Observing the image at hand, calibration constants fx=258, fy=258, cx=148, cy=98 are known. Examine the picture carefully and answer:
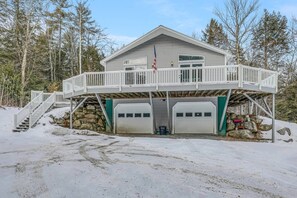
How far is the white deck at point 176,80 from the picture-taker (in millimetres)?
12781

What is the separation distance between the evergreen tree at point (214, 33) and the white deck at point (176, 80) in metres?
16.2

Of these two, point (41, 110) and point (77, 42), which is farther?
point (77, 42)

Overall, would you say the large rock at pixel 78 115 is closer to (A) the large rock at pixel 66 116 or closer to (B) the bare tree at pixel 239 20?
(A) the large rock at pixel 66 116

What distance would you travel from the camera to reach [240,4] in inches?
965

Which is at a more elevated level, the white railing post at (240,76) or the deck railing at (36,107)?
the white railing post at (240,76)

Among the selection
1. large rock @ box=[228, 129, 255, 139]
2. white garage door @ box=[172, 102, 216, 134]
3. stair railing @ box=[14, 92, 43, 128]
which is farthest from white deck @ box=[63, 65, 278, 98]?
stair railing @ box=[14, 92, 43, 128]

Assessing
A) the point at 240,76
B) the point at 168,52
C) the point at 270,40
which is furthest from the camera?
the point at 270,40

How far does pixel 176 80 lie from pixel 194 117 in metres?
3.17

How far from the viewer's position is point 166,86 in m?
13.4

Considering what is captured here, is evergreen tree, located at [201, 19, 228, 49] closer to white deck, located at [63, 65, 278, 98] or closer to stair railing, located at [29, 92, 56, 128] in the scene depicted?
white deck, located at [63, 65, 278, 98]

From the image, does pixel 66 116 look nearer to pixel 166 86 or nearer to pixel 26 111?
pixel 26 111

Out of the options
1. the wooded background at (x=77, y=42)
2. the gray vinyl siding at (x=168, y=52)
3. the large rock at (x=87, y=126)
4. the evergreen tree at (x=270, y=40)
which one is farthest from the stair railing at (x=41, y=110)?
the evergreen tree at (x=270, y=40)

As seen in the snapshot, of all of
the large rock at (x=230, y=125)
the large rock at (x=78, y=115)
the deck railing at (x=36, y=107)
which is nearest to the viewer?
the deck railing at (x=36, y=107)

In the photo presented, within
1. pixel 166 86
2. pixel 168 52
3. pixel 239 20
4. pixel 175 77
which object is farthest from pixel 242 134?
pixel 239 20
